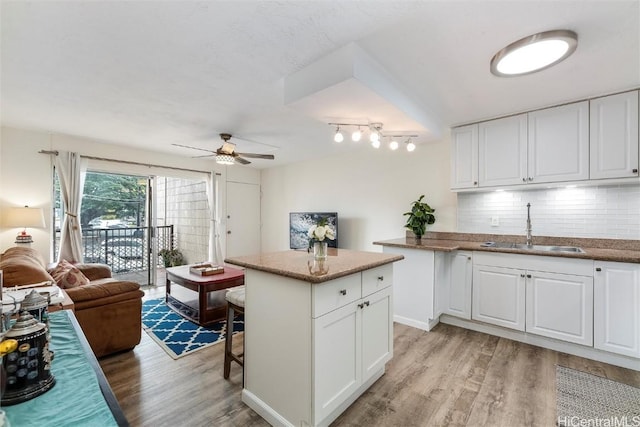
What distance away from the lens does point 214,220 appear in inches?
223

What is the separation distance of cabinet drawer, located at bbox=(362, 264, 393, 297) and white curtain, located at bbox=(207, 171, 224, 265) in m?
4.18

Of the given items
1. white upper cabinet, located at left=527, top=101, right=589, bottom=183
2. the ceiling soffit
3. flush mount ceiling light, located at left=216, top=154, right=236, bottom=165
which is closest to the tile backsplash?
white upper cabinet, located at left=527, top=101, right=589, bottom=183

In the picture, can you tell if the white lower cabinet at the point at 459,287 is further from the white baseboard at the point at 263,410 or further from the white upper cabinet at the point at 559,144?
the white baseboard at the point at 263,410

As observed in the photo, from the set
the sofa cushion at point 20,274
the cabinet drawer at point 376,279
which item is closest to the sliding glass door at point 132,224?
the sofa cushion at point 20,274

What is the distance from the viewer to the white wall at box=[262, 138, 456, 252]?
391 cm

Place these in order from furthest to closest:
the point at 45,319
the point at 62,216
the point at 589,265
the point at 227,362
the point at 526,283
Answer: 1. the point at 62,216
2. the point at 526,283
3. the point at 589,265
4. the point at 227,362
5. the point at 45,319

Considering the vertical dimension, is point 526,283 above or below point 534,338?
above

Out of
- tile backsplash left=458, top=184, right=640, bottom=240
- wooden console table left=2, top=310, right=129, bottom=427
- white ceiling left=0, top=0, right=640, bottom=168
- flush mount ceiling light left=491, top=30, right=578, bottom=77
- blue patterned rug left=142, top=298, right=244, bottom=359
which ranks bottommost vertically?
blue patterned rug left=142, top=298, right=244, bottom=359

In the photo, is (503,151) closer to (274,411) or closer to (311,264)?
(311,264)

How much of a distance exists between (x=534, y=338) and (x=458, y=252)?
3.49ft

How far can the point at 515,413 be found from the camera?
1.86 metres

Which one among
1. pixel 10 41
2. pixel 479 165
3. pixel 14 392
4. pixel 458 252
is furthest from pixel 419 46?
pixel 10 41

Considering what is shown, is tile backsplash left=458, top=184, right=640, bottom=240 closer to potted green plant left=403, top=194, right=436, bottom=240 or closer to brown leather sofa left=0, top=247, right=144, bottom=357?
potted green plant left=403, top=194, right=436, bottom=240

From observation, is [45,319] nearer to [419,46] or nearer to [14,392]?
[14,392]
